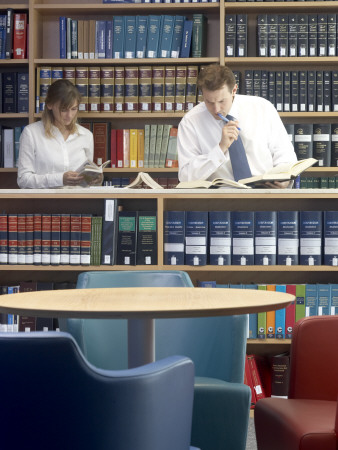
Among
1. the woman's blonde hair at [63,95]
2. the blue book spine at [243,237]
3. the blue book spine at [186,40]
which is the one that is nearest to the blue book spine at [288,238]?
the blue book spine at [243,237]

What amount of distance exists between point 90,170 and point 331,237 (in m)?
1.26

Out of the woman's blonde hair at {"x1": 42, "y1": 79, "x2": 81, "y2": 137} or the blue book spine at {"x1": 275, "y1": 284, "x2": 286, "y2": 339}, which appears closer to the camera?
the blue book spine at {"x1": 275, "y1": 284, "x2": 286, "y2": 339}

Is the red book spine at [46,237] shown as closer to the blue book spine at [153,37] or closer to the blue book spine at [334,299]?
the blue book spine at [334,299]

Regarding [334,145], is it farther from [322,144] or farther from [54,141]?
[54,141]

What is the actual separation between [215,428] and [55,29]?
4.05m

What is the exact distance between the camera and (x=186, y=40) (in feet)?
17.2

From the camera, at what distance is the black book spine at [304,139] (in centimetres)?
513

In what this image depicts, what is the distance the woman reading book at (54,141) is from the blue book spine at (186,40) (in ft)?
3.09

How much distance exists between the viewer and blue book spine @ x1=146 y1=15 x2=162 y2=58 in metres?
5.22

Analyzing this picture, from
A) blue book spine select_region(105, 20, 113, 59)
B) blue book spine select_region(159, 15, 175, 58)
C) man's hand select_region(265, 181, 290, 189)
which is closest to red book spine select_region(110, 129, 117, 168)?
blue book spine select_region(105, 20, 113, 59)

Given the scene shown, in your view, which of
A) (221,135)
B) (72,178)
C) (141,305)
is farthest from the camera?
(72,178)

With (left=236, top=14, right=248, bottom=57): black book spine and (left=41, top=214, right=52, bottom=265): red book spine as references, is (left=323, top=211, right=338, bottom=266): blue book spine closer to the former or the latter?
(left=41, top=214, right=52, bottom=265): red book spine

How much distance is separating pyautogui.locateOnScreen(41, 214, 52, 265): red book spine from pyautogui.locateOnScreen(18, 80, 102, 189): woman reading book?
94 centimetres

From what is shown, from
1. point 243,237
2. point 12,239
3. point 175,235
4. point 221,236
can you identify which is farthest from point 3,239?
point 243,237
